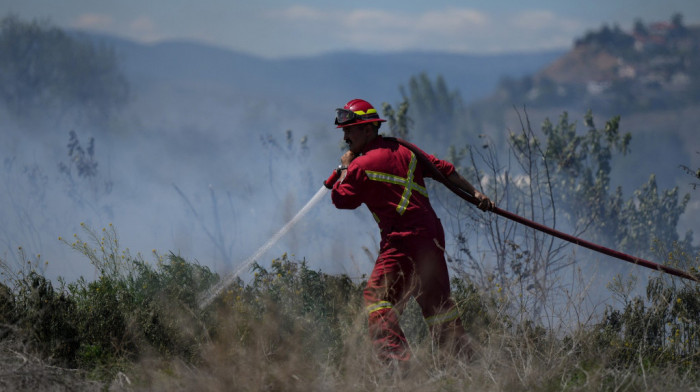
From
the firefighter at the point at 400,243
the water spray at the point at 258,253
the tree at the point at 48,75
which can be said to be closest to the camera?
A: the firefighter at the point at 400,243

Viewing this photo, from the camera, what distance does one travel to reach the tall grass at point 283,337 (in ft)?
16.1

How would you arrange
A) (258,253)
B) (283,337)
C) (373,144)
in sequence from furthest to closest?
(258,253)
(373,144)
(283,337)

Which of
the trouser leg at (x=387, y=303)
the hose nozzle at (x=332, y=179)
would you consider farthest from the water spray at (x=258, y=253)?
the trouser leg at (x=387, y=303)

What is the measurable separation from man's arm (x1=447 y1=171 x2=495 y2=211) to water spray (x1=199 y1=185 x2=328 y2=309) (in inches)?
35.6

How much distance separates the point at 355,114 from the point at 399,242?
0.93 metres

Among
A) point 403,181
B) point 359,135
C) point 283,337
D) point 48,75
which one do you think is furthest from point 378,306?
point 48,75

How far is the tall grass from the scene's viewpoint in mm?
4902

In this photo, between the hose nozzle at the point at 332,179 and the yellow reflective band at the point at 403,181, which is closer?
the yellow reflective band at the point at 403,181

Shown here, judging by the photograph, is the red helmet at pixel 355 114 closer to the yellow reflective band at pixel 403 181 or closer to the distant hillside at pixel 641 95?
the yellow reflective band at pixel 403 181

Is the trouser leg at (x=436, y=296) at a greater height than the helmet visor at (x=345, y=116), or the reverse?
the helmet visor at (x=345, y=116)

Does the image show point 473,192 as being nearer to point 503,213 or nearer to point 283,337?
point 503,213

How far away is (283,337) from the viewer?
18.8 feet

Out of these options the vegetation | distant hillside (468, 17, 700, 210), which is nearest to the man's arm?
the vegetation

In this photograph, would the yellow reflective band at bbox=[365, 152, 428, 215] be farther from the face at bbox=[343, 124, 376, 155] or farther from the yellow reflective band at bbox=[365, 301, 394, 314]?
the yellow reflective band at bbox=[365, 301, 394, 314]
